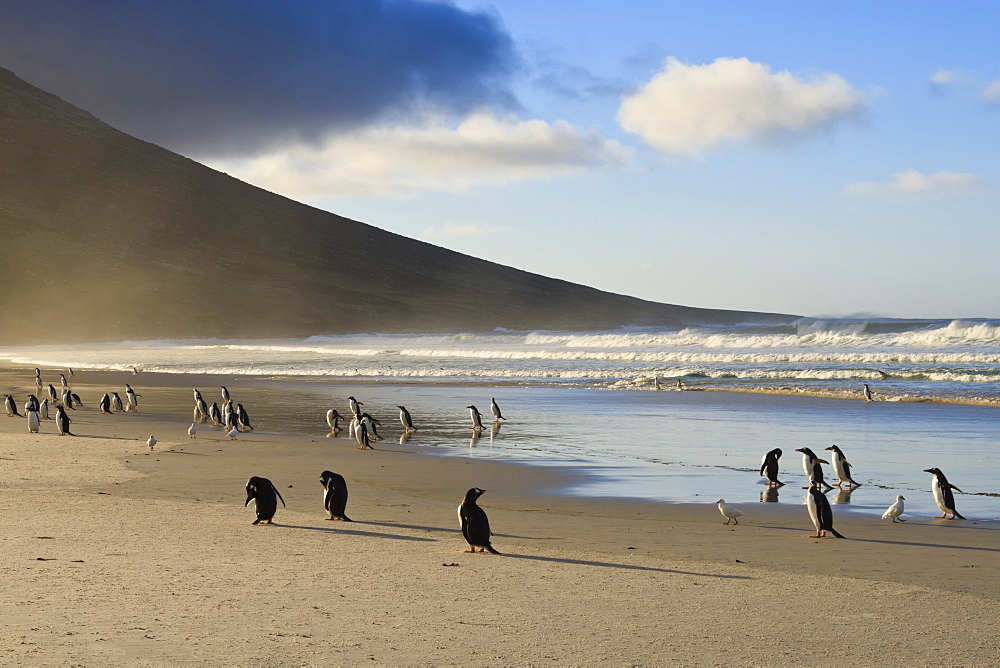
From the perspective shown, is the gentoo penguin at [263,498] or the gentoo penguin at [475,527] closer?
the gentoo penguin at [475,527]

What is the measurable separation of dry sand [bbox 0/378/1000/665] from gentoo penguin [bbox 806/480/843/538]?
14 cm

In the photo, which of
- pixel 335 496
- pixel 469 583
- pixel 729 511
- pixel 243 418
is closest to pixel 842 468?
pixel 729 511

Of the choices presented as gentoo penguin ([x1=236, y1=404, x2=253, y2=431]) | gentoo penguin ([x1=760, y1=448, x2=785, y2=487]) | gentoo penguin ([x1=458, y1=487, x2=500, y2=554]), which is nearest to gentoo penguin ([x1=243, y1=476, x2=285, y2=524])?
gentoo penguin ([x1=458, y1=487, x2=500, y2=554])

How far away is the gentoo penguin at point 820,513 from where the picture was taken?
7.68m

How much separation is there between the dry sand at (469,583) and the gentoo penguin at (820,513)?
14 cm

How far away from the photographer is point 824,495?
8.74 m

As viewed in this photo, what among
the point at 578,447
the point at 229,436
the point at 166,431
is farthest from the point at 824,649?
the point at 166,431

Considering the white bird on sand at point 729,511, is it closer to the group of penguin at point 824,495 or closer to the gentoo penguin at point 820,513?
the group of penguin at point 824,495

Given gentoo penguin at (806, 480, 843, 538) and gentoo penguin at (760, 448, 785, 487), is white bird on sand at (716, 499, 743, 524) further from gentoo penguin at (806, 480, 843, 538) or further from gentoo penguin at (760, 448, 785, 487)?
gentoo penguin at (760, 448, 785, 487)

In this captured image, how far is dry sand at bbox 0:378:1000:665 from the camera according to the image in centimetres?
482

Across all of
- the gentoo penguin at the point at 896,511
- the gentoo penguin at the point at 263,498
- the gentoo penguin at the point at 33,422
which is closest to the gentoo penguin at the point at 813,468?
the gentoo penguin at the point at 896,511

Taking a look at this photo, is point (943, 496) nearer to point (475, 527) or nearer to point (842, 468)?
point (842, 468)

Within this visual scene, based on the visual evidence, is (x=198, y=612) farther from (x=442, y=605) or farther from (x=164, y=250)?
(x=164, y=250)

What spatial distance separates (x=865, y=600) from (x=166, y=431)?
13.1 m
